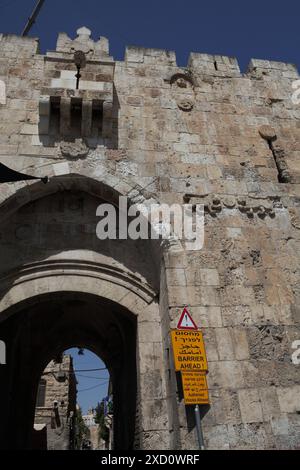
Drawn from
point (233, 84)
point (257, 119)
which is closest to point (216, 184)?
point (257, 119)

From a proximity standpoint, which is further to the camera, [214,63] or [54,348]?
[54,348]

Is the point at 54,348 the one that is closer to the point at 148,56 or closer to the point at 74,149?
the point at 74,149

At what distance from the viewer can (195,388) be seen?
4.18 m

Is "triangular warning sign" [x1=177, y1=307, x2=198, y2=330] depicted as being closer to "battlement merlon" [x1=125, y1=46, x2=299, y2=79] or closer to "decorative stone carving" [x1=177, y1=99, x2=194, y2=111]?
"decorative stone carving" [x1=177, y1=99, x2=194, y2=111]

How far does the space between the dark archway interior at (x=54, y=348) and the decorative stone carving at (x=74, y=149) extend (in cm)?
311

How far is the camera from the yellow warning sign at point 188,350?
169 inches

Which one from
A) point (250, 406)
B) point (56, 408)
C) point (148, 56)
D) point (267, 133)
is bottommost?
point (250, 406)

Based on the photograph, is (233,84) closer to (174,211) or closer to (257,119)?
(257,119)

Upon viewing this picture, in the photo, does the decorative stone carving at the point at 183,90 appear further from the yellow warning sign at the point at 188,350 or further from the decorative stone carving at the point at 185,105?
the yellow warning sign at the point at 188,350

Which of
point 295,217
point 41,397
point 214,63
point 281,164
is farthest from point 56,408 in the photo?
point 214,63

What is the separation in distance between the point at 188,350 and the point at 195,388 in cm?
42

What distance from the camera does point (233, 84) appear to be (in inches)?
282

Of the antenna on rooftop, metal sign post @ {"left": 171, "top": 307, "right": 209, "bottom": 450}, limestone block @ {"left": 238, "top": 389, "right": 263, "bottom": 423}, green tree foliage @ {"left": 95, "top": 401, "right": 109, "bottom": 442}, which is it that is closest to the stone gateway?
limestone block @ {"left": 238, "top": 389, "right": 263, "bottom": 423}

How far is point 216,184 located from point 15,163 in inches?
118
